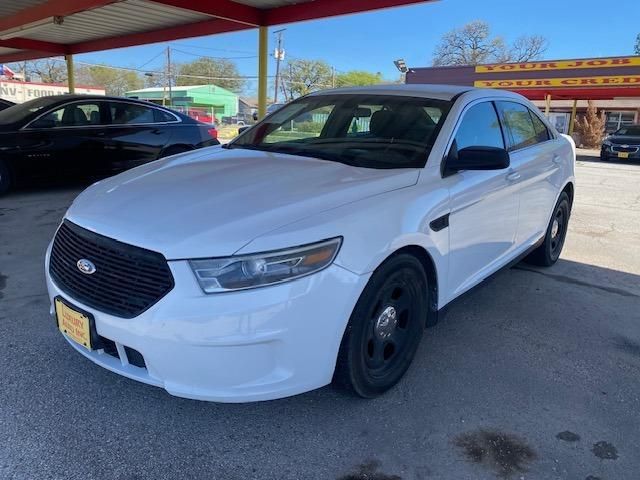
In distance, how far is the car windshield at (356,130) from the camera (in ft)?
10.3

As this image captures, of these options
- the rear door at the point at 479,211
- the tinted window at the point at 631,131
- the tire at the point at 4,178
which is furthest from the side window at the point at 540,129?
the tinted window at the point at 631,131

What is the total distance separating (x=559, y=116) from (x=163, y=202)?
139ft

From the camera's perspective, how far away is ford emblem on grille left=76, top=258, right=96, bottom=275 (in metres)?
2.31

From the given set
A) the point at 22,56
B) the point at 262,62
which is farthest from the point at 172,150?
the point at 22,56

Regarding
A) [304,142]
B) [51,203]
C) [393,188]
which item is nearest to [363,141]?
[304,142]

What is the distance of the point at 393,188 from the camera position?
265cm

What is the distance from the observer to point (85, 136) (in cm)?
757

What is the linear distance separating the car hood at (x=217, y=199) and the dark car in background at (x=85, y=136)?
497 centimetres

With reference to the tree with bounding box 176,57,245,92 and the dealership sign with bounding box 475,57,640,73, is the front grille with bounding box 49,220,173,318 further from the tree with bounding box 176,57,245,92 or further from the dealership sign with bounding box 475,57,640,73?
the tree with bounding box 176,57,245,92

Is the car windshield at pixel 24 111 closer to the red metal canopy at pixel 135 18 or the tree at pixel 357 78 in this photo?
the red metal canopy at pixel 135 18

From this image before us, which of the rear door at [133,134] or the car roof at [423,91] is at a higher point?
the car roof at [423,91]

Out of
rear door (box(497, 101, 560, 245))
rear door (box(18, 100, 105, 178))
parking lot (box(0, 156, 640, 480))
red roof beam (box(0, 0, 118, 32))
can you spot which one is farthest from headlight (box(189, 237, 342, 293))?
red roof beam (box(0, 0, 118, 32))

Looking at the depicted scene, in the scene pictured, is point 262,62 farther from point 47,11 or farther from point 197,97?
point 197,97

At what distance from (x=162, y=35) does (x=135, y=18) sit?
1.30 m
